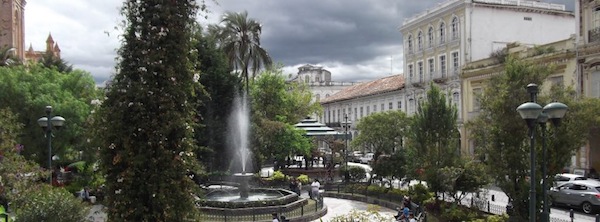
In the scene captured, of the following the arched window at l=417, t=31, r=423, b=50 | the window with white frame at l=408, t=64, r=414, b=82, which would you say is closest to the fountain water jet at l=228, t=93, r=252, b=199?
the arched window at l=417, t=31, r=423, b=50

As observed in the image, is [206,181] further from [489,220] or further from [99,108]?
[99,108]

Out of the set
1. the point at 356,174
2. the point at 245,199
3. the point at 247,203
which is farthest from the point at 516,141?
the point at 356,174

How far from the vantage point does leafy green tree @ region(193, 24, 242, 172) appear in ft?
92.4

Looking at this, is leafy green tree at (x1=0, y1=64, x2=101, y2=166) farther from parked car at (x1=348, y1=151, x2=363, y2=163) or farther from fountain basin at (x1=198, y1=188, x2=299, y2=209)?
parked car at (x1=348, y1=151, x2=363, y2=163)

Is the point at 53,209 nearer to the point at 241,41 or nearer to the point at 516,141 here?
the point at 516,141

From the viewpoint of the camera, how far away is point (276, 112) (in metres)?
41.0

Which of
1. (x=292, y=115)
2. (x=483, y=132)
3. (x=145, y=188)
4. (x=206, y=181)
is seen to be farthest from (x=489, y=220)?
(x=292, y=115)

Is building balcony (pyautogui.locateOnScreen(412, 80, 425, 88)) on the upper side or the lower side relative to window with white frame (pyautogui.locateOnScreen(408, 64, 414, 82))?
lower

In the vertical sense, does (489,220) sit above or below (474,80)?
below

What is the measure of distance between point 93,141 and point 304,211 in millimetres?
10773

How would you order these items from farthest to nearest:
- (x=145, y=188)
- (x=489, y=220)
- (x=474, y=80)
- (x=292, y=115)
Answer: (x=292, y=115)
(x=474, y=80)
(x=489, y=220)
(x=145, y=188)

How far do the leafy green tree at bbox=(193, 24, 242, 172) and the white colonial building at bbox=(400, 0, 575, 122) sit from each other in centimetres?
1812

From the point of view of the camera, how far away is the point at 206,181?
93.1 ft

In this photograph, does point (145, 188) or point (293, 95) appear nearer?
point (145, 188)
